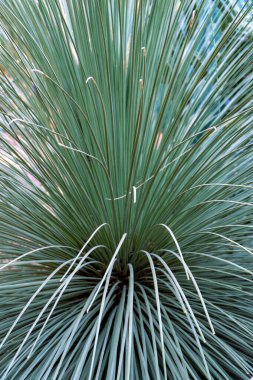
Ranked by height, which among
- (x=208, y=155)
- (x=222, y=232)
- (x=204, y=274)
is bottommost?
(x=204, y=274)

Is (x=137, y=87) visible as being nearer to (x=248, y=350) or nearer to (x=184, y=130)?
(x=184, y=130)

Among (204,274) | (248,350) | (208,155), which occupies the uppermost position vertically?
(208,155)

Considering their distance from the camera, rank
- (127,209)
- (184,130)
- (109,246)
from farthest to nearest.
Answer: (184,130) < (109,246) < (127,209)

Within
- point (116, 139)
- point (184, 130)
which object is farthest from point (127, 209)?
point (184, 130)

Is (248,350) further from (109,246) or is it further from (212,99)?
(212,99)

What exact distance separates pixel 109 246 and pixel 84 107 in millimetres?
350

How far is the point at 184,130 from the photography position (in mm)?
1217

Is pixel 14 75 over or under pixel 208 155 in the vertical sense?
over

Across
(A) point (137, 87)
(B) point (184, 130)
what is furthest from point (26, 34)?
(B) point (184, 130)

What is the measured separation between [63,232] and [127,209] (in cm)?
23

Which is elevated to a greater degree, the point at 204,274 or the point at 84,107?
the point at 84,107

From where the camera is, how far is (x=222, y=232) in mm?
1133

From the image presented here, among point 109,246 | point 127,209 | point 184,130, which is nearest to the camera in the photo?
point 127,209

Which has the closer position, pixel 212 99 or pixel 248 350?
pixel 248 350
